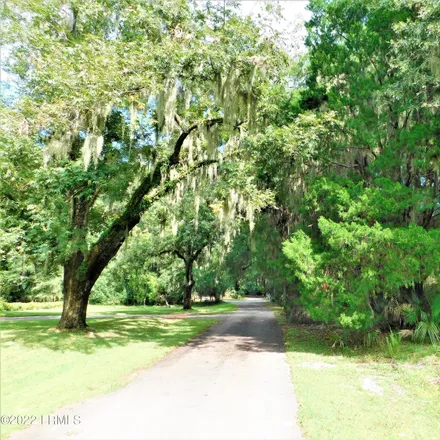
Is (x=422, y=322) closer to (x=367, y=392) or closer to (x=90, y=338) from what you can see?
(x=367, y=392)

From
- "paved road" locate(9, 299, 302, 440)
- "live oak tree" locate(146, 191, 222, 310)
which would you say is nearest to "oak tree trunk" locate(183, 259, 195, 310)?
"live oak tree" locate(146, 191, 222, 310)

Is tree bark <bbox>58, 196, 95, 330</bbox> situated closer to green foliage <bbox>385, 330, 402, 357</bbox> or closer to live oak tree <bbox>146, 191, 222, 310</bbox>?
live oak tree <bbox>146, 191, 222, 310</bbox>

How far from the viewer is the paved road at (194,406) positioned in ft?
14.9

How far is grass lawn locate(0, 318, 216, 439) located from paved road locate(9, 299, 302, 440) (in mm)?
483

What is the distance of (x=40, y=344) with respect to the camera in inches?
421

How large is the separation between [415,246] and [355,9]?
348 inches

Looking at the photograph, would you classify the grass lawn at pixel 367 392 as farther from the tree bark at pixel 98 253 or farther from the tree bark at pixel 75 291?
the tree bark at pixel 75 291

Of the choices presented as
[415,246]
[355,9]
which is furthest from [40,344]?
[355,9]

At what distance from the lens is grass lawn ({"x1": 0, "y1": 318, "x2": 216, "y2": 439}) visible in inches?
227

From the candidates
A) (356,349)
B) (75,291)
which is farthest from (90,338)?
(356,349)

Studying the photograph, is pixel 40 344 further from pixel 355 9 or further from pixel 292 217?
pixel 355 9

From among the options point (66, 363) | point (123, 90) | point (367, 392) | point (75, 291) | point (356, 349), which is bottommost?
point (356, 349)

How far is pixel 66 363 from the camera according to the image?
8578 mm

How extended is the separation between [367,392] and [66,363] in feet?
22.4
